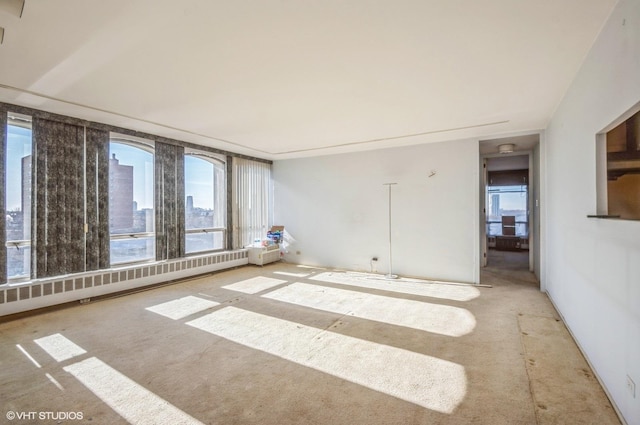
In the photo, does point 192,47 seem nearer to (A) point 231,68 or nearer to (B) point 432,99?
Result: (A) point 231,68

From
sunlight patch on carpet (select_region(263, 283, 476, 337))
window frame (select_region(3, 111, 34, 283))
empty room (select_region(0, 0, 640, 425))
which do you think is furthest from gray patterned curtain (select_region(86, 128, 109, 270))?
sunlight patch on carpet (select_region(263, 283, 476, 337))

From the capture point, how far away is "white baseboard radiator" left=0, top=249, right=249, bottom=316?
3.57 metres

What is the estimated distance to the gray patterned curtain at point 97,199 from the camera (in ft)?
14.0

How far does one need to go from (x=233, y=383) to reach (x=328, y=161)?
518cm

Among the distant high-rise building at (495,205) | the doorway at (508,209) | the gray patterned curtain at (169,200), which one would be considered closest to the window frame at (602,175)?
the gray patterned curtain at (169,200)

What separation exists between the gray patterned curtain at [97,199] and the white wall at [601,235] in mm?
5847

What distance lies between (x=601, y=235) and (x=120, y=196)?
19.9 feet

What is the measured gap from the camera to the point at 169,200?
5254 mm

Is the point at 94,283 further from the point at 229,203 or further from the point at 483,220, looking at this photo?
the point at 483,220

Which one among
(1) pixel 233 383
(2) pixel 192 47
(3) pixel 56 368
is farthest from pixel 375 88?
(3) pixel 56 368

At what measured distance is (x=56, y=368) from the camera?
2.42 metres

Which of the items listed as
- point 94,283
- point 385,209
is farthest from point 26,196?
point 385,209

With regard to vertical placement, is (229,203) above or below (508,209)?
above

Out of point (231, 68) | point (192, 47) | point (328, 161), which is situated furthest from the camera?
point (328, 161)
